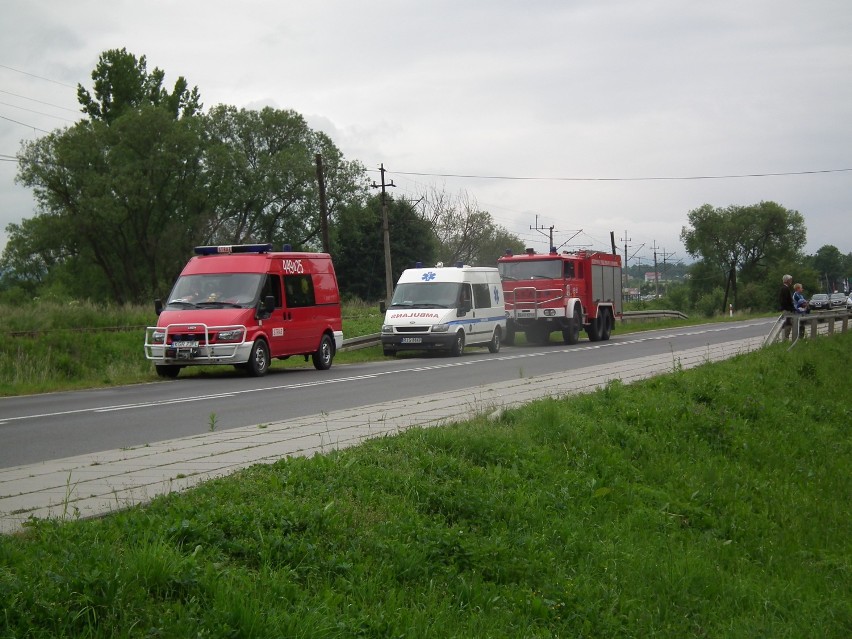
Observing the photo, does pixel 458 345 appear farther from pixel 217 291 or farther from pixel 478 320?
pixel 217 291

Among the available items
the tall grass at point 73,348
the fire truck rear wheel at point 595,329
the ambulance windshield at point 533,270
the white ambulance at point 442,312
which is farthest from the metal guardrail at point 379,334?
the fire truck rear wheel at point 595,329

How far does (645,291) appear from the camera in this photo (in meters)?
148

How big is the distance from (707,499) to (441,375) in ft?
33.6

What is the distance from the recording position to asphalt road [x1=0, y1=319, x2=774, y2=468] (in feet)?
36.4

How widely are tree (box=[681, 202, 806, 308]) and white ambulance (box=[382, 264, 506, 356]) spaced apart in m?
95.0

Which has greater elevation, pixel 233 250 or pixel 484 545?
pixel 233 250

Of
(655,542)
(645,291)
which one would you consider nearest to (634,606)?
(655,542)

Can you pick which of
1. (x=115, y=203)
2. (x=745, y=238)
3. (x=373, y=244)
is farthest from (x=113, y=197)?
(x=745, y=238)

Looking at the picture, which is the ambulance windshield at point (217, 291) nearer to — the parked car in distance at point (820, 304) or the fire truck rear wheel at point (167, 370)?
the fire truck rear wheel at point (167, 370)

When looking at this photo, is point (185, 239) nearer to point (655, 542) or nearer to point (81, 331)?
point (81, 331)

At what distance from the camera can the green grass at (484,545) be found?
4.82 meters

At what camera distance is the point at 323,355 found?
24.6 metres

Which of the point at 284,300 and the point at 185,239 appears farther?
the point at 185,239

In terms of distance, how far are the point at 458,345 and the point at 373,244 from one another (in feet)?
158
